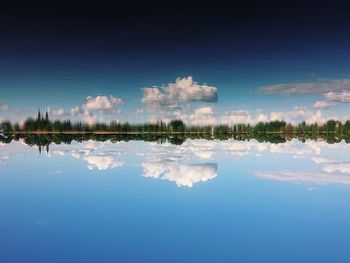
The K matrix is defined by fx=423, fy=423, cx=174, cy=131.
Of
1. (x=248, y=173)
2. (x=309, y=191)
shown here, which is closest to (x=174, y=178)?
(x=248, y=173)

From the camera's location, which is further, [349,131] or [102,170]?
[349,131]

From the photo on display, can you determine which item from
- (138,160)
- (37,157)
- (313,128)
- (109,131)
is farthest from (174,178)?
(313,128)

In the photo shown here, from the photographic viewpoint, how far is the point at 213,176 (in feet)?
74.7

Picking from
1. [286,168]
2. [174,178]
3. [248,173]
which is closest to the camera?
[174,178]

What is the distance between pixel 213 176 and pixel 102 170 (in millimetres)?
6715

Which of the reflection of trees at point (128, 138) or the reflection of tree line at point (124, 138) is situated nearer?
the reflection of trees at point (128, 138)

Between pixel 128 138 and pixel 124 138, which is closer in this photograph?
pixel 128 138

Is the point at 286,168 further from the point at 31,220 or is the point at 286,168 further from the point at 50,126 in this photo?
the point at 50,126

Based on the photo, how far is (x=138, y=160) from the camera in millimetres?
29891

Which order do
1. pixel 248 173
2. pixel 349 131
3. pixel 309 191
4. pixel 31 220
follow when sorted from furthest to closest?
pixel 349 131 < pixel 248 173 < pixel 309 191 < pixel 31 220

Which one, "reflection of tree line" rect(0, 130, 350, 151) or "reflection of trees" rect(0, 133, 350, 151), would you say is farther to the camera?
"reflection of tree line" rect(0, 130, 350, 151)

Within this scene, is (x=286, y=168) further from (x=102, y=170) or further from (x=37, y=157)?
(x=37, y=157)

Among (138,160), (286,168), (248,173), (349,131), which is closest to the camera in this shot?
(248,173)

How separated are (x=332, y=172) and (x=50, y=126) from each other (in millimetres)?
112049
